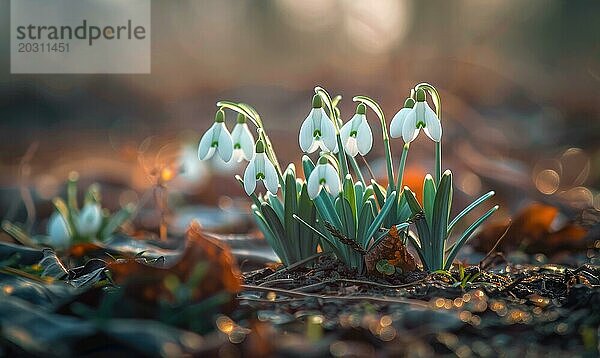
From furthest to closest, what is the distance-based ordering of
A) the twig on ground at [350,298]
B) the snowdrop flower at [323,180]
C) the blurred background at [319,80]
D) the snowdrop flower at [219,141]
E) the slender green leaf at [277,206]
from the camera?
the blurred background at [319,80] < the slender green leaf at [277,206] < the snowdrop flower at [219,141] < the snowdrop flower at [323,180] < the twig on ground at [350,298]

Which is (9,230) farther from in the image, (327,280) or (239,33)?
(239,33)

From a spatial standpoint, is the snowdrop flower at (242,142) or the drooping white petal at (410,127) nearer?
the drooping white petal at (410,127)

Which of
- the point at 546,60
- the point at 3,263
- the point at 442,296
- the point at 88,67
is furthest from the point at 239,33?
the point at 442,296

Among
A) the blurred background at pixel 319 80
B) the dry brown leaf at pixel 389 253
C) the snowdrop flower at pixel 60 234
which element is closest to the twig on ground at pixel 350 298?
the dry brown leaf at pixel 389 253

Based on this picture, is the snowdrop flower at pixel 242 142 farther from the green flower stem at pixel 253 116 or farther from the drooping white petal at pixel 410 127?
the drooping white petal at pixel 410 127

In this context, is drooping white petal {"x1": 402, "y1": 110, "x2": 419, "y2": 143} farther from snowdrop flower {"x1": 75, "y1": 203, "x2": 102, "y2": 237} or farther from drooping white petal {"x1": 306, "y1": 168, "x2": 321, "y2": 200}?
snowdrop flower {"x1": 75, "y1": 203, "x2": 102, "y2": 237}

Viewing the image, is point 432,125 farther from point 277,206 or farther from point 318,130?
point 277,206

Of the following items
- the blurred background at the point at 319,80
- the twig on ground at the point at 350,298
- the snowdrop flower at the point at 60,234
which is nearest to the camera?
the twig on ground at the point at 350,298

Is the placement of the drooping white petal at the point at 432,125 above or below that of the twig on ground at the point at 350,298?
above
